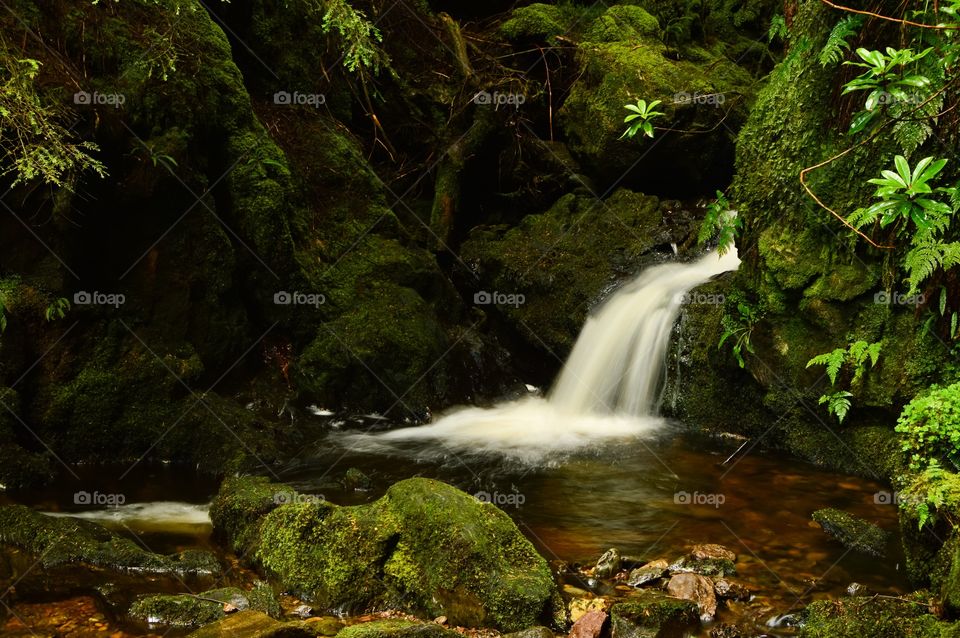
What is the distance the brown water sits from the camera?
16.2 ft

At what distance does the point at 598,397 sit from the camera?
9.17m

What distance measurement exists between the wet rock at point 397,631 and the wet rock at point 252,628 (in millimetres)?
229

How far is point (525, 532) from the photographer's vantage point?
556cm

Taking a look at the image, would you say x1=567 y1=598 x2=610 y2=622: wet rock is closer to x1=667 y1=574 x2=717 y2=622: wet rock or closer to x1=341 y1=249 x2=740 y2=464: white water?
x1=667 y1=574 x2=717 y2=622: wet rock

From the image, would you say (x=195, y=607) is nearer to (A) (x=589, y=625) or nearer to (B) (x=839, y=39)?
(A) (x=589, y=625)

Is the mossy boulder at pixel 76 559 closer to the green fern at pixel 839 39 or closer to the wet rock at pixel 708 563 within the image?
the wet rock at pixel 708 563

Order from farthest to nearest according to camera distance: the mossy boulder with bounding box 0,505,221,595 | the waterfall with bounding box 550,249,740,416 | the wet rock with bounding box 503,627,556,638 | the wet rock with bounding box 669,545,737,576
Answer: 1. the waterfall with bounding box 550,249,740,416
2. the wet rock with bounding box 669,545,737,576
3. the mossy boulder with bounding box 0,505,221,595
4. the wet rock with bounding box 503,627,556,638

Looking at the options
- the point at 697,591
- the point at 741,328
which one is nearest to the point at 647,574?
the point at 697,591

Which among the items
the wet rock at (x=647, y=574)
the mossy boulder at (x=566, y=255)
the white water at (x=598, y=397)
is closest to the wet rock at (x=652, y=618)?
the wet rock at (x=647, y=574)

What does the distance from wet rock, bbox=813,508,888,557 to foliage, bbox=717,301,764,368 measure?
2226 mm

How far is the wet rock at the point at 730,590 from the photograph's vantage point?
4449mm

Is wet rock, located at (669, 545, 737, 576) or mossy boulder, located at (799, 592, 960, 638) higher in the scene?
mossy boulder, located at (799, 592, 960, 638)

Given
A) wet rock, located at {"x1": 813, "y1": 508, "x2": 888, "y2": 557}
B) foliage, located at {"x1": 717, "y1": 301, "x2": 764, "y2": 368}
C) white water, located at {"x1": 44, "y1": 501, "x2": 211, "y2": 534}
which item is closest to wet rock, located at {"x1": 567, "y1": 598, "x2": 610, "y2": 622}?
wet rock, located at {"x1": 813, "y1": 508, "x2": 888, "y2": 557}

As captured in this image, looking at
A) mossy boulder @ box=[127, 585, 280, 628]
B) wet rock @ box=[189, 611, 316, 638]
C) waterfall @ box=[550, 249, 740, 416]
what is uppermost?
→ waterfall @ box=[550, 249, 740, 416]
